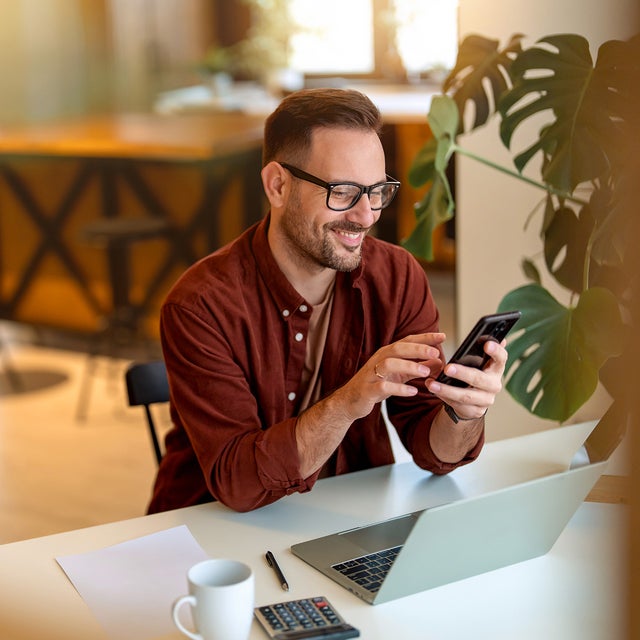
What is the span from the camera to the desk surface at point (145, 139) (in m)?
4.45

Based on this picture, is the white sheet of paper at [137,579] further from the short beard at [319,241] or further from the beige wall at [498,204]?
the beige wall at [498,204]

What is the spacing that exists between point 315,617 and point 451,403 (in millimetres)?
440

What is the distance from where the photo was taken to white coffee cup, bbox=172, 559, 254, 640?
1051 mm

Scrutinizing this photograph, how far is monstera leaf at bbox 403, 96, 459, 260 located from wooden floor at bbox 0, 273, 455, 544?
1.50 meters

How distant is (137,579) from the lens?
1322mm

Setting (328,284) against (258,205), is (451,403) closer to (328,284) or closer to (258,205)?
(328,284)

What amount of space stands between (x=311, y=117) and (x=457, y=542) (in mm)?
783

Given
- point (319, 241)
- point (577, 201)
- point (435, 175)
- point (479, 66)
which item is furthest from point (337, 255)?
point (479, 66)

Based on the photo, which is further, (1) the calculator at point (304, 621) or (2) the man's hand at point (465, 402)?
(2) the man's hand at point (465, 402)

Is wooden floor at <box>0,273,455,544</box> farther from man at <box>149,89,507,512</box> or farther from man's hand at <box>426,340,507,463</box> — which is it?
man's hand at <box>426,340,507,463</box>

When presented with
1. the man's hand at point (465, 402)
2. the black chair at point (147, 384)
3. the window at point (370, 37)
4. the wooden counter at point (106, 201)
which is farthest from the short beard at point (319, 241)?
the window at point (370, 37)

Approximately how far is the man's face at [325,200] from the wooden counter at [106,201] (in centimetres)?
273

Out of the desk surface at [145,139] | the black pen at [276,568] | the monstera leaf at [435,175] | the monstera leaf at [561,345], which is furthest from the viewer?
the desk surface at [145,139]

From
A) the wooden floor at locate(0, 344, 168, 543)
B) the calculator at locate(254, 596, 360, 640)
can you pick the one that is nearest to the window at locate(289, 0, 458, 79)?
the wooden floor at locate(0, 344, 168, 543)
